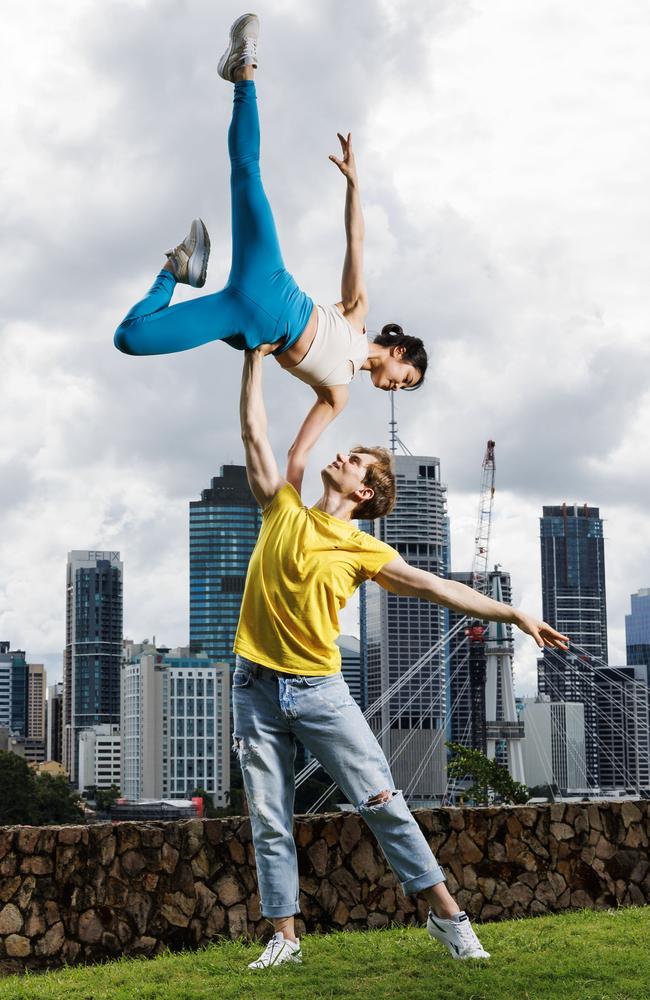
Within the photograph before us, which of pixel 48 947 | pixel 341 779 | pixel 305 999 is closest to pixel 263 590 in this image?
pixel 341 779

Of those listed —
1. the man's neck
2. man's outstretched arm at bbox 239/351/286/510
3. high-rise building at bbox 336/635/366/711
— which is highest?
man's outstretched arm at bbox 239/351/286/510

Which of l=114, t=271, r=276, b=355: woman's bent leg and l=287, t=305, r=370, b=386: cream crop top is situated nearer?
l=114, t=271, r=276, b=355: woman's bent leg

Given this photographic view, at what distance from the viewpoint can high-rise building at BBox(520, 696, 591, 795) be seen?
127000 mm

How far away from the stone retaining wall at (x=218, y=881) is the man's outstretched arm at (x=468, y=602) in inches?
77.2

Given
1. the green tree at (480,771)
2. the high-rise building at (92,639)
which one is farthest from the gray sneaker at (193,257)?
the high-rise building at (92,639)

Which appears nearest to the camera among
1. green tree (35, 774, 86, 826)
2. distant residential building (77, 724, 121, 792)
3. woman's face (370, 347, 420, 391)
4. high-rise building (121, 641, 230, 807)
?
woman's face (370, 347, 420, 391)

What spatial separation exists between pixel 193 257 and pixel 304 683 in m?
1.84

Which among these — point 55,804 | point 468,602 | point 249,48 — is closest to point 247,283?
point 249,48

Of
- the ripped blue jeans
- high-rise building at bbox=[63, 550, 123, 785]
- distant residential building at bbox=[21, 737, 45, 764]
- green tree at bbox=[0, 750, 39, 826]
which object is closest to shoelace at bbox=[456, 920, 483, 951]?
the ripped blue jeans

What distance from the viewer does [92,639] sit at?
169 metres

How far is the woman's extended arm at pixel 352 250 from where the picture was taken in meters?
5.34

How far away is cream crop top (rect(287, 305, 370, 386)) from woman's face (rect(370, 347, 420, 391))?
0.38 ft

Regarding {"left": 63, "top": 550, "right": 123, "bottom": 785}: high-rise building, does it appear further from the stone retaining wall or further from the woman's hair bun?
the woman's hair bun

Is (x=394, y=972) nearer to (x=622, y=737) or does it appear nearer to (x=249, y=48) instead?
(x=249, y=48)
